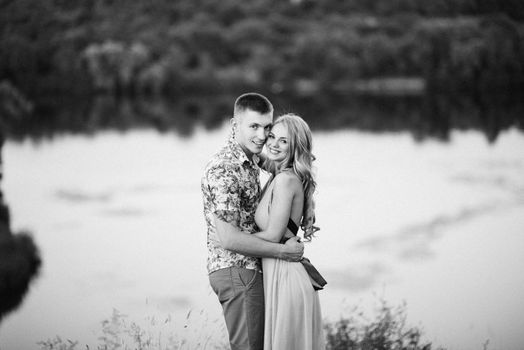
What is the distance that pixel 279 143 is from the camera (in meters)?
3.18

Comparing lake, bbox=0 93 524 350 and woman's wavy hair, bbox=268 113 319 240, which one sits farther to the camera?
lake, bbox=0 93 524 350

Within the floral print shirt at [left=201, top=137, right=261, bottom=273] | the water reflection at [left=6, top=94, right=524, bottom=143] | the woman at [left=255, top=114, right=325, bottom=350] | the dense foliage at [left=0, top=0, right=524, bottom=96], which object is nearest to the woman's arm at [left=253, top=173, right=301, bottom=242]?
the woman at [left=255, top=114, right=325, bottom=350]

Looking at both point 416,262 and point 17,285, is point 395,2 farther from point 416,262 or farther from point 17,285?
point 17,285

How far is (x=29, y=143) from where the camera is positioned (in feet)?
127

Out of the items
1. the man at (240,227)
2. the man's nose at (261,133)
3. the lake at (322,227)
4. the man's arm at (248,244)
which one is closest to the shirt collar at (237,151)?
the man at (240,227)

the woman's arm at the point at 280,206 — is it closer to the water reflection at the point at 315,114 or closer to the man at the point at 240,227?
the man at the point at 240,227

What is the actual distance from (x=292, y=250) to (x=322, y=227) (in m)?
16.5

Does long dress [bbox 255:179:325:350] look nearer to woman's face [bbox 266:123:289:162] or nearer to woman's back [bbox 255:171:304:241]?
woman's back [bbox 255:171:304:241]

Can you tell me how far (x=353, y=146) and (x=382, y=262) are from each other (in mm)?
21556

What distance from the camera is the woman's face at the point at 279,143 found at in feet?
10.4

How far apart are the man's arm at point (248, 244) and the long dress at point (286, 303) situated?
0.24ft

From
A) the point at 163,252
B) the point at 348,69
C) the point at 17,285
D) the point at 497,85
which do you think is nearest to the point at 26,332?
the point at 17,285

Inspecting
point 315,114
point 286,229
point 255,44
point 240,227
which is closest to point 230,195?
point 240,227

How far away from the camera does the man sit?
10.2 ft
